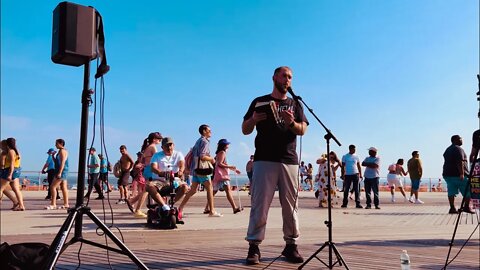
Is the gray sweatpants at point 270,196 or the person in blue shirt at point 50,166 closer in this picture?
the gray sweatpants at point 270,196

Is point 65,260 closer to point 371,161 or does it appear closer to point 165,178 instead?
point 165,178

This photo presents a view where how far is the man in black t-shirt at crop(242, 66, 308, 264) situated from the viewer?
15.9ft

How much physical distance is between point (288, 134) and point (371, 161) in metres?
9.88

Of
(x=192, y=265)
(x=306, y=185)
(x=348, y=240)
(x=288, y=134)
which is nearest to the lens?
(x=192, y=265)

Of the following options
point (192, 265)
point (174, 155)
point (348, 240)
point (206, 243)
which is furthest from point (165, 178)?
point (192, 265)

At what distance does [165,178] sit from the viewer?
8891 millimetres

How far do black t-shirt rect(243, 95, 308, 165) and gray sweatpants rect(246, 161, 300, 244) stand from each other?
0.07m

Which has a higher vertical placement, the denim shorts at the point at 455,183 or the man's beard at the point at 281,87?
the man's beard at the point at 281,87

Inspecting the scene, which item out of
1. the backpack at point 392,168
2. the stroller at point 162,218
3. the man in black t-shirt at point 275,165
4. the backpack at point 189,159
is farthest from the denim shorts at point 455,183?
the backpack at point 392,168

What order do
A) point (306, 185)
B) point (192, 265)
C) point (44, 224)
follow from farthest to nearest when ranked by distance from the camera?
point (306, 185) → point (44, 224) → point (192, 265)

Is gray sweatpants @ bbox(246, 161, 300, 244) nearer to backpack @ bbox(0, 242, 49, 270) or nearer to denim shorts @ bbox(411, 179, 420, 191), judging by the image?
backpack @ bbox(0, 242, 49, 270)

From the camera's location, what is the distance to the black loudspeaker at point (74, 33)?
11.1 ft

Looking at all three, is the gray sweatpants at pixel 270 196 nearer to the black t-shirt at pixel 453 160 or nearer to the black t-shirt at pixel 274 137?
the black t-shirt at pixel 274 137

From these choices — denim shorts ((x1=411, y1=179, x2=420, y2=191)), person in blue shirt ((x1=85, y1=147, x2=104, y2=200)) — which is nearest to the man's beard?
person in blue shirt ((x1=85, y1=147, x2=104, y2=200))
